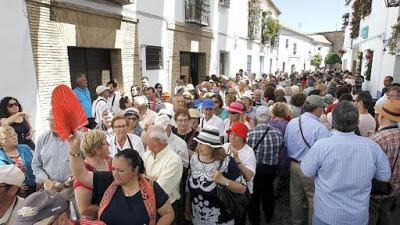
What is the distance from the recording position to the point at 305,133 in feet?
12.5

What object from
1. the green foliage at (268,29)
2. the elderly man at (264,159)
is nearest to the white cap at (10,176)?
the elderly man at (264,159)

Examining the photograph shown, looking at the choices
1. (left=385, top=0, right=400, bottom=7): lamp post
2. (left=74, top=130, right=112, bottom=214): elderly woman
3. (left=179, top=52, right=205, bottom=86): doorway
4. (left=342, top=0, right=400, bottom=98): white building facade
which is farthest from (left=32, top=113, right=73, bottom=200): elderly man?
(left=179, top=52, right=205, bottom=86): doorway

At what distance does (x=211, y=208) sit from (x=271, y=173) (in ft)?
4.66

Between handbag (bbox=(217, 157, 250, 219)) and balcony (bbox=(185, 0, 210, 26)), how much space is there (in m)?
9.40

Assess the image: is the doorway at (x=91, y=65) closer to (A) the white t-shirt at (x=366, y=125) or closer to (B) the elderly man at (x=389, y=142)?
(A) the white t-shirt at (x=366, y=125)

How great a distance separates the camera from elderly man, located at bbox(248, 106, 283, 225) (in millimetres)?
3951

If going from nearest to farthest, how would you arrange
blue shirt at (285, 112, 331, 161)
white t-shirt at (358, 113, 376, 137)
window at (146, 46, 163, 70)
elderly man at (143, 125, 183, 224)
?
elderly man at (143, 125, 183, 224), blue shirt at (285, 112, 331, 161), white t-shirt at (358, 113, 376, 137), window at (146, 46, 163, 70)

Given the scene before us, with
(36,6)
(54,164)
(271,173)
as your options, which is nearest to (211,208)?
(271,173)

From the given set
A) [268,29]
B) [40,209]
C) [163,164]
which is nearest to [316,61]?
[268,29]

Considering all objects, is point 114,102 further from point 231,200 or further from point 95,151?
point 231,200

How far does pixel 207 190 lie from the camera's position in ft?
9.45

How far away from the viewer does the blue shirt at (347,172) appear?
2438mm

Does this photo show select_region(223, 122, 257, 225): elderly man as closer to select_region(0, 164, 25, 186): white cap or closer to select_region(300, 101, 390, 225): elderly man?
select_region(300, 101, 390, 225): elderly man

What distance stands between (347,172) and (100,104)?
15.6ft
